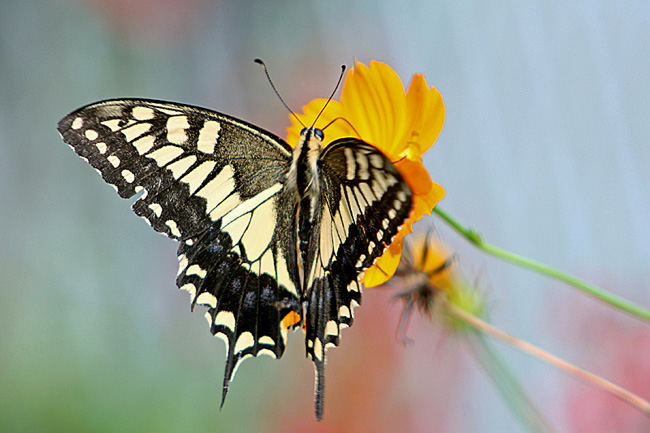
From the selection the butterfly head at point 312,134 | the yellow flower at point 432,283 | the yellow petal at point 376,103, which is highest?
the yellow petal at point 376,103

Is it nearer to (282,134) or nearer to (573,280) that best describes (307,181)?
(573,280)

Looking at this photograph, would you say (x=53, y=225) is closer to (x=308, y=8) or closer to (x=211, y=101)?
(x=211, y=101)

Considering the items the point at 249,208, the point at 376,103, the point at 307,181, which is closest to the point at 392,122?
the point at 376,103

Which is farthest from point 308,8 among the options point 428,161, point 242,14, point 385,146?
point 385,146

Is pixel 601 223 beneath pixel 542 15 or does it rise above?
beneath

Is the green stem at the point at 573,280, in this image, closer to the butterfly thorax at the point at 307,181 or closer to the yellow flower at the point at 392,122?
the yellow flower at the point at 392,122

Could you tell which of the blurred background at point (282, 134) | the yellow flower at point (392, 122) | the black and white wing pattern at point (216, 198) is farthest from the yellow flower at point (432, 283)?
the blurred background at point (282, 134)
